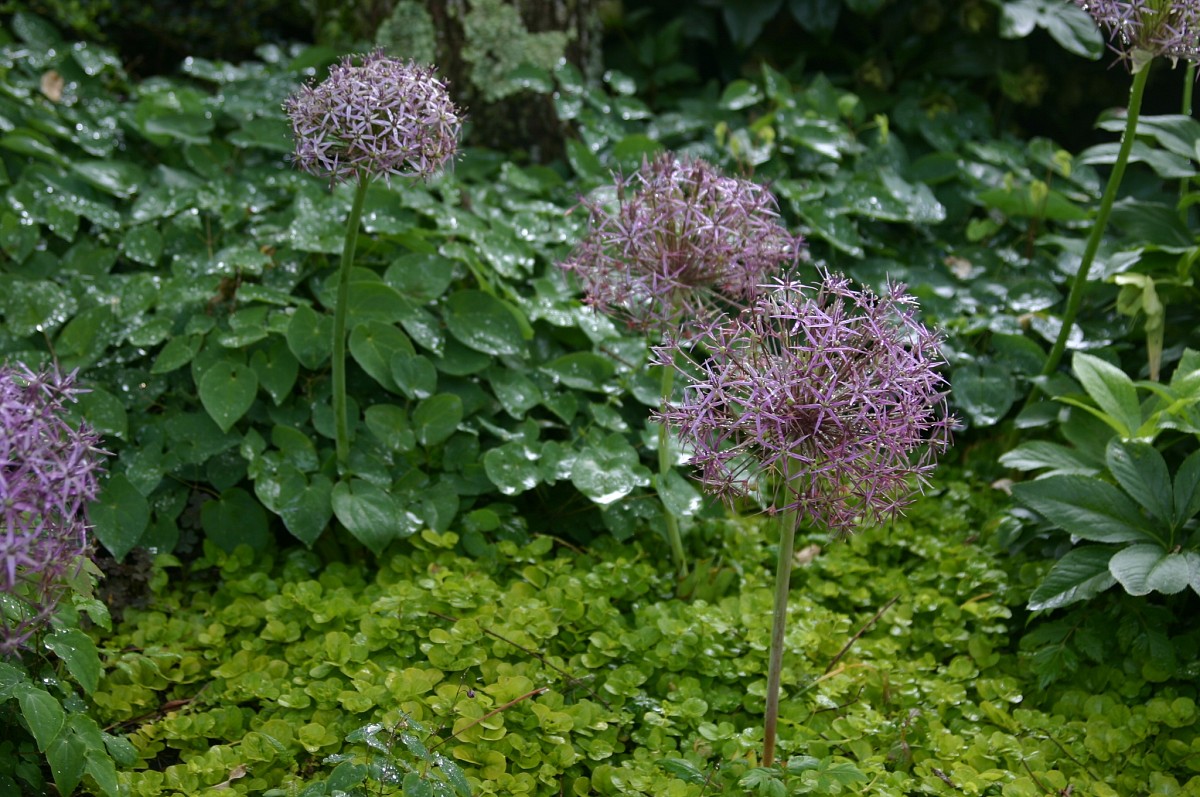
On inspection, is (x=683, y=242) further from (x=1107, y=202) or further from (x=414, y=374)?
(x=1107, y=202)

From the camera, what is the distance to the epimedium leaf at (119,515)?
7.50 feet

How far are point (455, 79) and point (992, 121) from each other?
2192 mm

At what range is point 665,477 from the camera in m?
2.37

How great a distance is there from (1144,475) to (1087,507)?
0.14 meters

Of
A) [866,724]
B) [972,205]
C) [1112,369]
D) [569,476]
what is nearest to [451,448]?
[569,476]

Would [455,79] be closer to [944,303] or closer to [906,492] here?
[944,303]

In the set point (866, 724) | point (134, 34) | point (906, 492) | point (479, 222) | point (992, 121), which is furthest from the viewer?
point (134, 34)

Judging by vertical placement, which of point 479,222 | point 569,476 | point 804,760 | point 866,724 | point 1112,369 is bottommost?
point 866,724

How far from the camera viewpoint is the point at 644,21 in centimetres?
440

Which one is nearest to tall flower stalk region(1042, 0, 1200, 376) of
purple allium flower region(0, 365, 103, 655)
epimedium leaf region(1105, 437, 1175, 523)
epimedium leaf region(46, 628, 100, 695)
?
epimedium leaf region(1105, 437, 1175, 523)

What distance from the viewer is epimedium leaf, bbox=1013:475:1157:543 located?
2207 millimetres

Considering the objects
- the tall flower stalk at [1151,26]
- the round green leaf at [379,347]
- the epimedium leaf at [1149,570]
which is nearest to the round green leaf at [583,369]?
the round green leaf at [379,347]

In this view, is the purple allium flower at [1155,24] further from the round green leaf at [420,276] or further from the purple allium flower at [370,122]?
the round green leaf at [420,276]

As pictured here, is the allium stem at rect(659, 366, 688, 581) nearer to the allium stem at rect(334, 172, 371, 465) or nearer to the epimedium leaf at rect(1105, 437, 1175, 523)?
the allium stem at rect(334, 172, 371, 465)
